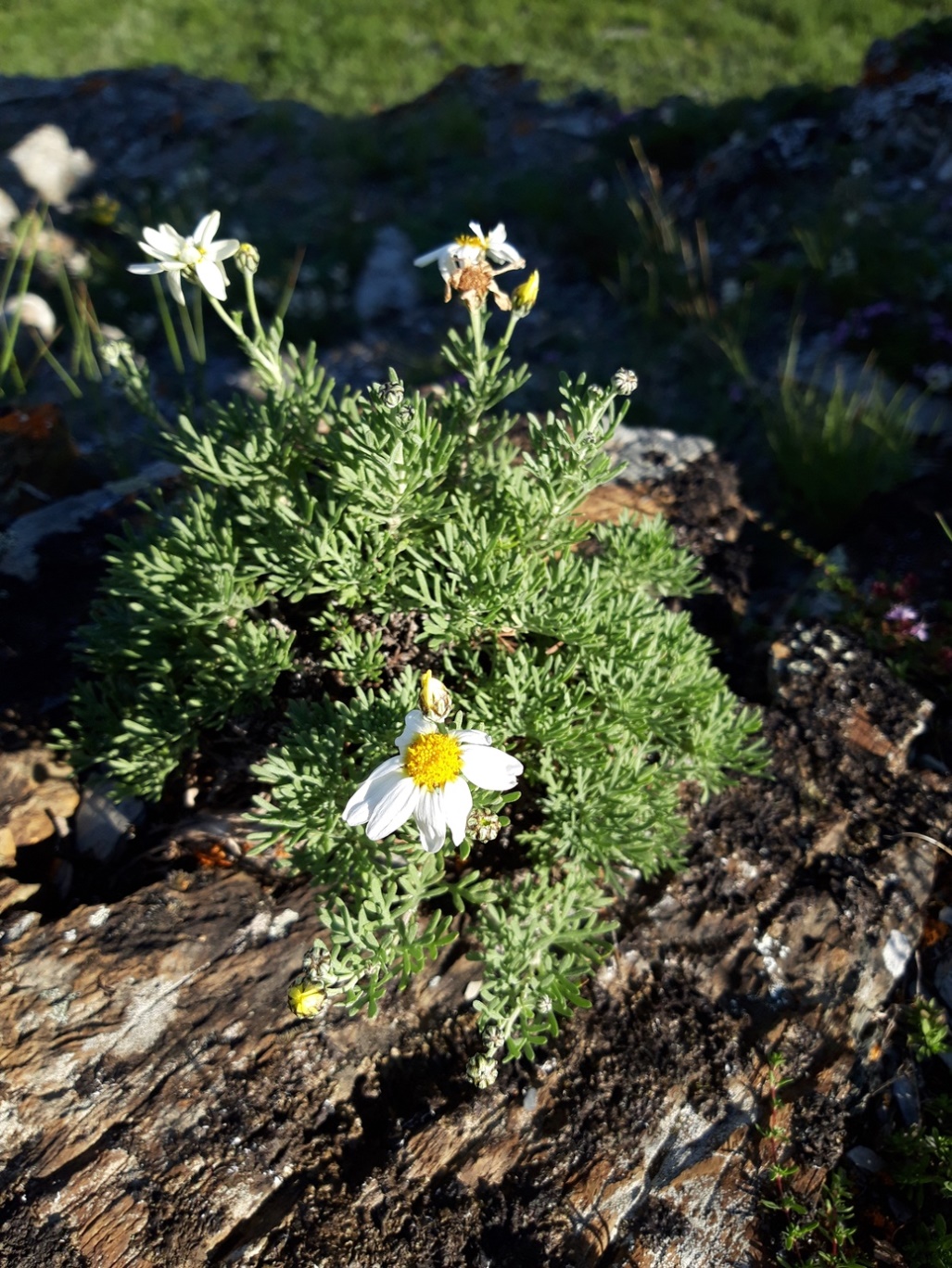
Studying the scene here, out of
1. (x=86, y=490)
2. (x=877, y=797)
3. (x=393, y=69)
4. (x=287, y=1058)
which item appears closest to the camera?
(x=287, y=1058)

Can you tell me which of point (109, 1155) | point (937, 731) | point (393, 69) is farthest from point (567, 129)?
point (109, 1155)

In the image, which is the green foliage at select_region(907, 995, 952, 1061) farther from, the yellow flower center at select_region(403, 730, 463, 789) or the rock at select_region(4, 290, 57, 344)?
the rock at select_region(4, 290, 57, 344)

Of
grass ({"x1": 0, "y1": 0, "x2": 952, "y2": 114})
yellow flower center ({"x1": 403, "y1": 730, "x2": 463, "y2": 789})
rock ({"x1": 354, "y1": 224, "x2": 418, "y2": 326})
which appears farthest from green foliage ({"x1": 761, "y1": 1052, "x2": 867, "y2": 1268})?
grass ({"x1": 0, "y1": 0, "x2": 952, "y2": 114})

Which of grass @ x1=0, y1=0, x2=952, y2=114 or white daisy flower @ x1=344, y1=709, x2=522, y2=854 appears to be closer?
white daisy flower @ x1=344, y1=709, x2=522, y2=854

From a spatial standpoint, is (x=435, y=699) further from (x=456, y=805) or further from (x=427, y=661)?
(x=427, y=661)

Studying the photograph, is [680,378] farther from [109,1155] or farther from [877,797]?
[109,1155]

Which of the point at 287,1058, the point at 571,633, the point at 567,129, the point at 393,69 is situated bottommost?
Answer: the point at 287,1058
